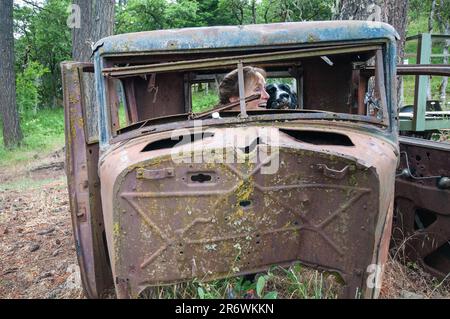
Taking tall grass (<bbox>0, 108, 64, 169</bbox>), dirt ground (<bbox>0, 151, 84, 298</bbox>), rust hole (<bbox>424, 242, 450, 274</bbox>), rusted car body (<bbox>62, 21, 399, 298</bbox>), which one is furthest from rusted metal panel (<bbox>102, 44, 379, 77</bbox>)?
tall grass (<bbox>0, 108, 64, 169</bbox>)

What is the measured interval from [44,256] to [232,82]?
2610 mm

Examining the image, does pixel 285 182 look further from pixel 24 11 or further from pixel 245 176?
pixel 24 11

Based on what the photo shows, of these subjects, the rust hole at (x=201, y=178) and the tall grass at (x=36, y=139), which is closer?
the rust hole at (x=201, y=178)

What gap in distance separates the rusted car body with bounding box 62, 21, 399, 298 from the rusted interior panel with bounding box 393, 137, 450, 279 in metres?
0.62

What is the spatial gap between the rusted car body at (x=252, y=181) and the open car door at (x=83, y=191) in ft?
0.21

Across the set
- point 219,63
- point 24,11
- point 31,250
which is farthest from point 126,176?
point 24,11

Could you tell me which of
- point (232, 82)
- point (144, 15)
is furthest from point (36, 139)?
point (232, 82)

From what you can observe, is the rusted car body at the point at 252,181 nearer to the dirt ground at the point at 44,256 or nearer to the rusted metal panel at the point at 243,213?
the rusted metal panel at the point at 243,213

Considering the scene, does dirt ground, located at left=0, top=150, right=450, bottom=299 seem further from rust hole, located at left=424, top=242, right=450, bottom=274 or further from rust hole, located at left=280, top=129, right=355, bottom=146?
rust hole, located at left=280, top=129, right=355, bottom=146

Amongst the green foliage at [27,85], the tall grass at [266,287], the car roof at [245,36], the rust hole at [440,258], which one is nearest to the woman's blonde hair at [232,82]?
the car roof at [245,36]

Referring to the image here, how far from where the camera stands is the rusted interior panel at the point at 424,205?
127 inches

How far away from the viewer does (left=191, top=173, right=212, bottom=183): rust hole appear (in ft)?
7.83

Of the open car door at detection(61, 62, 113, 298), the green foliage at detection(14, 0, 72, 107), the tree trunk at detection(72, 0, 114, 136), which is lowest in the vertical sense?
the open car door at detection(61, 62, 113, 298)

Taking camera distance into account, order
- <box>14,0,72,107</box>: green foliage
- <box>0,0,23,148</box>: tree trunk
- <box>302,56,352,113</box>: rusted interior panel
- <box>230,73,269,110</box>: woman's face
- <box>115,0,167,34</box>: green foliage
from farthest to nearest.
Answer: <box>14,0,72,107</box>: green foliage → <box>115,0,167,34</box>: green foliage → <box>0,0,23,148</box>: tree trunk → <box>302,56,352,113</box>: rusted interior panel → <box>230,73,269,110</box>: woman's face
